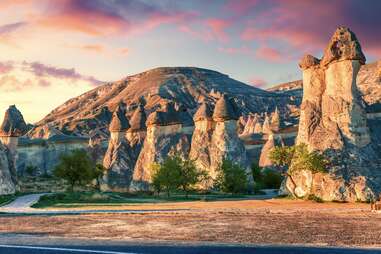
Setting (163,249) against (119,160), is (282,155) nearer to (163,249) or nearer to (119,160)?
(163,249)

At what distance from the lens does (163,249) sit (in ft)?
44.2

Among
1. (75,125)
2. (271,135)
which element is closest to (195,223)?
(271,135)

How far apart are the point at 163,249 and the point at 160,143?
5333 cm

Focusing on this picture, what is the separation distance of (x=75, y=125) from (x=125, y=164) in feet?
308

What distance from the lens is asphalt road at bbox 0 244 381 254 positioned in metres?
13.0

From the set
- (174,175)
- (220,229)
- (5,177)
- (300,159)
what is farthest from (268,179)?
(220,229)

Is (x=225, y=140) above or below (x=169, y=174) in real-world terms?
above

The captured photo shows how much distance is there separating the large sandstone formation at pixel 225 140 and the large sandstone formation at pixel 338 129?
15982 millimetres

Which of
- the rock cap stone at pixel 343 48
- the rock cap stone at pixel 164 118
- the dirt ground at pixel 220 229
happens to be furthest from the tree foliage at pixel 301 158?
the rock cap stone at pixel 164 118

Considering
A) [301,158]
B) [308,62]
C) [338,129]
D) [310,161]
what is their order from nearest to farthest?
1. [310,161]
2. [301,158]
3. [338,129]
4. [308,62]

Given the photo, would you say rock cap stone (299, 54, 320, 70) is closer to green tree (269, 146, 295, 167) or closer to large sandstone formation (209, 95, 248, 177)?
green tree (269, 146, 295, 167)

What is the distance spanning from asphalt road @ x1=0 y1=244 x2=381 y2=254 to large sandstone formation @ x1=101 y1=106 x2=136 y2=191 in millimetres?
52737

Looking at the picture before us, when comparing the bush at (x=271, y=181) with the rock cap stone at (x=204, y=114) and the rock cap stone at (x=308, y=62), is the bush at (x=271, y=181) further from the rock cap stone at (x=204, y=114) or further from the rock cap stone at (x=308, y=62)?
the rock cap stone at (x=308, y=62)

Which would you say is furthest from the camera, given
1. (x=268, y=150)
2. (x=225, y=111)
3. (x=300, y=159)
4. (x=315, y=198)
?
(x=268, y=150)
